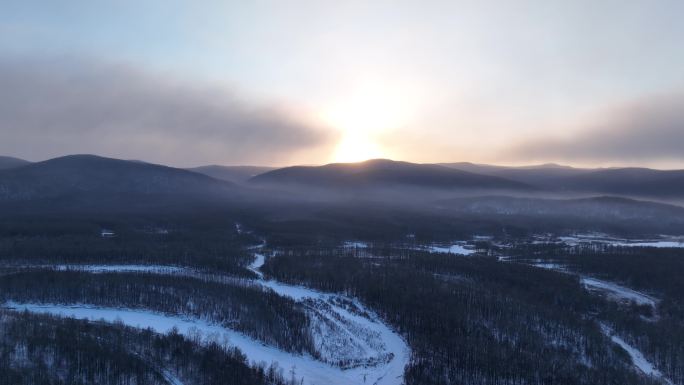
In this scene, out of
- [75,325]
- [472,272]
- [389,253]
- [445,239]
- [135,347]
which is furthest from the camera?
[445,239]

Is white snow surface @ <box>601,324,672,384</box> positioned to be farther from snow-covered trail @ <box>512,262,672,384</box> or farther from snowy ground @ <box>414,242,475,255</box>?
snowy ground @ <box>414,242,475,255</box>

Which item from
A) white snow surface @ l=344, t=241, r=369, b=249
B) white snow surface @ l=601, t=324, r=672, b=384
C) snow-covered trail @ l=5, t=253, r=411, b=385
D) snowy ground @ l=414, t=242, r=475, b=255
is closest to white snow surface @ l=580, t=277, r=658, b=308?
white snow surface @ l=601, t=324, r=672, b=384

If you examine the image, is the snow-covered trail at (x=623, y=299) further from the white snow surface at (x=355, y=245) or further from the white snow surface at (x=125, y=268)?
the white snow surface at (x=125, y=268)

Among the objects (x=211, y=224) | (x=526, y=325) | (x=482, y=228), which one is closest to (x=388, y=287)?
(x=526, y=325)

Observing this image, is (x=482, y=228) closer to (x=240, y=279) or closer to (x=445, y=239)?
(x=445, y=239)

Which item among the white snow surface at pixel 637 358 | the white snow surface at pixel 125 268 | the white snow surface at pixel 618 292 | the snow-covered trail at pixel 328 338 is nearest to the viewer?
the white snow surface at pixel 637 358

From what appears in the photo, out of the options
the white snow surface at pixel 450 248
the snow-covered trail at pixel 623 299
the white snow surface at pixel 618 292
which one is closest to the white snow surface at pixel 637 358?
the snow-covered trail at pixel 623 299
